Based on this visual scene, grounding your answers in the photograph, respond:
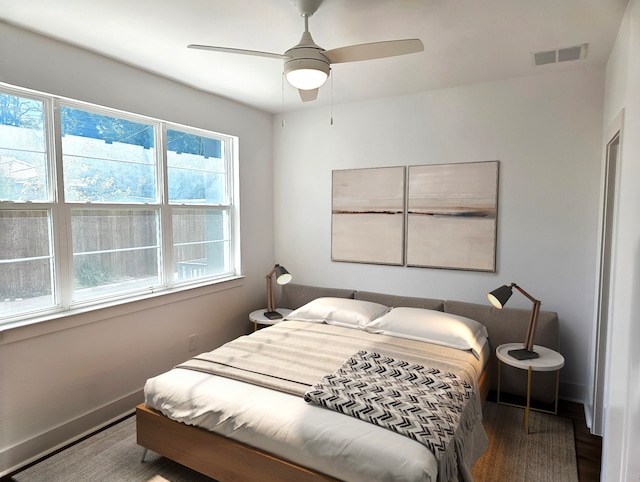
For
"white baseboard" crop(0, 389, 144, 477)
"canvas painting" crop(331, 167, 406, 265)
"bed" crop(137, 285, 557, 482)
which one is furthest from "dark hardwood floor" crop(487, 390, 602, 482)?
"white baseboard" crop(0, 389, 144, 477)

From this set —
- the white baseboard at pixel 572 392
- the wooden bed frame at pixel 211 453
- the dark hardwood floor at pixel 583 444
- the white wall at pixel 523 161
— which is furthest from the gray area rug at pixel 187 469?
the white wall at pixel 523 161

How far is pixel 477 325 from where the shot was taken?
3.00 m

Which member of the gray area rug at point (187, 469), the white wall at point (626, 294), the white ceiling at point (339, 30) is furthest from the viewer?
the gray area rug at point (187, 469)

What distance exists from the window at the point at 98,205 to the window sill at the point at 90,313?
3.5 inches

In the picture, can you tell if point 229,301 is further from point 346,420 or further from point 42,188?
point 346,420

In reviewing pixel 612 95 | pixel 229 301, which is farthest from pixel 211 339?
pixel 612 95

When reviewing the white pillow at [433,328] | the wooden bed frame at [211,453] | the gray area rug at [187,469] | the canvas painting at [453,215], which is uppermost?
the canvas painting at [453,215]

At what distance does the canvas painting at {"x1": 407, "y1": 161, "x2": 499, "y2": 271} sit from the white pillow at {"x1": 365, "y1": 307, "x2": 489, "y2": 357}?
53 cm

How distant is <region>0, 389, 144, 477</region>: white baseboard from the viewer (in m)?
2.26

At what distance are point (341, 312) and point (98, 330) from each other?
1812 millimetres

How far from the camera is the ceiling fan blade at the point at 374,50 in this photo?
→ 1789 millimetres

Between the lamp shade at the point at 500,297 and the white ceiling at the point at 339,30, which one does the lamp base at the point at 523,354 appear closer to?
the lamp shade at the point at 500,297

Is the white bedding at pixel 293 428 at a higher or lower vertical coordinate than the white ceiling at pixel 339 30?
lower

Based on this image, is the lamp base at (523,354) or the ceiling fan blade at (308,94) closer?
the ceiling fan blade at (308,94)
